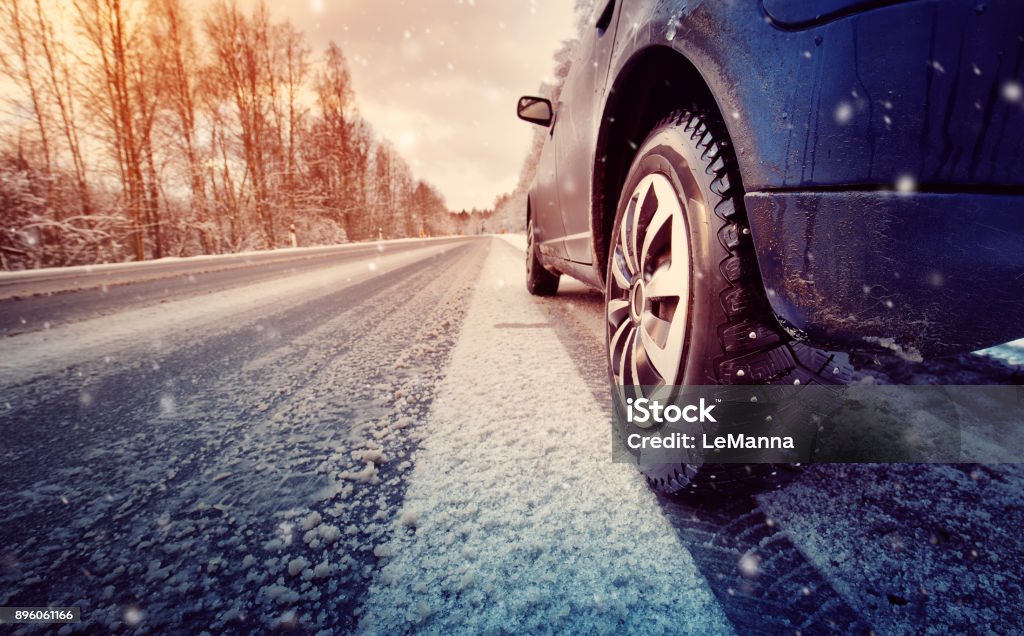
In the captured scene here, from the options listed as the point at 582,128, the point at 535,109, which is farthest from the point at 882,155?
the point at 535,109

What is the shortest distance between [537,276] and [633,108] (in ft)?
9.32

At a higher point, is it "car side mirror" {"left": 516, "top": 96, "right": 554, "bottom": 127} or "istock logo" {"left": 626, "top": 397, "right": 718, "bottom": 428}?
"car side mirror" {"left": 516, "top": 96, "right": 554, "bottom": 127}

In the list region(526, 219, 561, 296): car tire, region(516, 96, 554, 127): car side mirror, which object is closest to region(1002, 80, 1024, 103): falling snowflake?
region(516, 96, 554, 127): car side mirror

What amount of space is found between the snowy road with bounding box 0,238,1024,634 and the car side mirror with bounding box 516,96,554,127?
2.10m

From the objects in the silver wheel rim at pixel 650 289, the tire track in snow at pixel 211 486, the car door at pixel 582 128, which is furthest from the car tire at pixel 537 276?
the silver wheel rim at pixel 650 289

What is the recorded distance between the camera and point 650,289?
3.59ft

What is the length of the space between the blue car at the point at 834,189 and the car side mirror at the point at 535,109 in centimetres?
202

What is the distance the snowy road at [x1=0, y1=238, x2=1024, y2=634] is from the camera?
0.69 metres

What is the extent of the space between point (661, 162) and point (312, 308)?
11.4ft

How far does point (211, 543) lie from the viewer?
0.84 metres

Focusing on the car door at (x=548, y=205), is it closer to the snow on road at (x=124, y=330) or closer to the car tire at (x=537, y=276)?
the car tire at (x=537, y=276)

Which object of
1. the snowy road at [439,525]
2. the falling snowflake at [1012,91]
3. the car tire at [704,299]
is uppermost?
the falling snowflake at [1012,91]

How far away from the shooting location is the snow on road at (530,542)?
0.69 m

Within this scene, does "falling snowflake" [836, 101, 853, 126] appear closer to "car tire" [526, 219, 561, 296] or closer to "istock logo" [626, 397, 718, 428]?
"istock logo" [626, 397, 718, 428]
